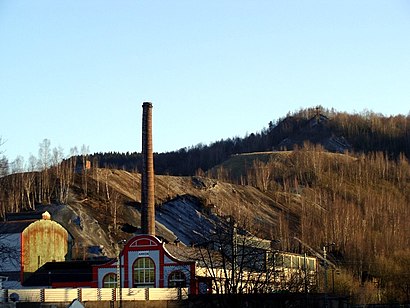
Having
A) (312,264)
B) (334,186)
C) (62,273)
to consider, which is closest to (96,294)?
(62,273)

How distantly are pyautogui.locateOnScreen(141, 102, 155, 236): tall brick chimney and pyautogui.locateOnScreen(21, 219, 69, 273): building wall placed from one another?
9765 mm

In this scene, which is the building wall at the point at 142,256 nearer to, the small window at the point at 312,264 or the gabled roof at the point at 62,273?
the gabled roof at the point at 62,273

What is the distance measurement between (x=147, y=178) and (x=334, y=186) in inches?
2738

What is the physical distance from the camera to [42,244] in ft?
221

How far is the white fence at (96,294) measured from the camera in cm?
4641

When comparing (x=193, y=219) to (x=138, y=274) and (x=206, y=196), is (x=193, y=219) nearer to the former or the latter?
(x=206, y=196)

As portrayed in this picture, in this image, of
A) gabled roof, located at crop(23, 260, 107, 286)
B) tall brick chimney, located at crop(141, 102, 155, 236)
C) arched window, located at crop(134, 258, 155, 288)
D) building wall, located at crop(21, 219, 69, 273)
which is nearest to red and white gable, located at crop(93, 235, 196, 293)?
arched window, located at crop(134, 258, 155, 288)

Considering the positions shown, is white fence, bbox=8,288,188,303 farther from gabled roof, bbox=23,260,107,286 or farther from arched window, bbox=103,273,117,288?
gabled roof, bbox=23,260,107,286

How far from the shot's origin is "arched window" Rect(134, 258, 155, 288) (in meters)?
55.6

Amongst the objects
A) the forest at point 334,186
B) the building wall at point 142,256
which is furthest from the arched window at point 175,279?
the forest at point 334,186

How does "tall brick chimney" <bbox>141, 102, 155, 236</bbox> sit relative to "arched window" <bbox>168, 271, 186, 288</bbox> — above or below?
above

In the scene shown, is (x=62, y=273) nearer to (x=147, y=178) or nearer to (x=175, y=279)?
(x=147, y=178)

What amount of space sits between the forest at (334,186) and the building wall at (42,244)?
29.1 ft

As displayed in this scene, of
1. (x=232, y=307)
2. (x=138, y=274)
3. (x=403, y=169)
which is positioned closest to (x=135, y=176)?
(x=138, y=274)
